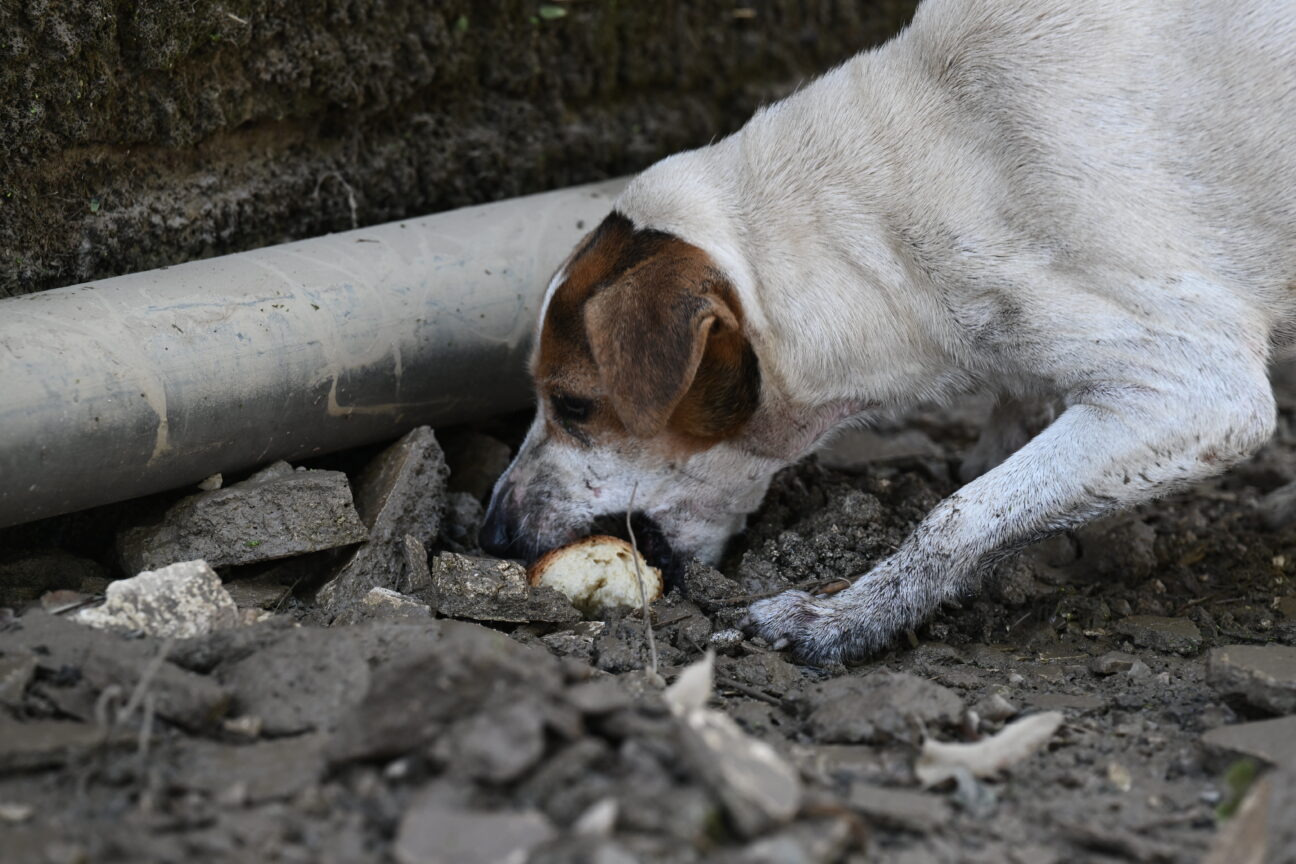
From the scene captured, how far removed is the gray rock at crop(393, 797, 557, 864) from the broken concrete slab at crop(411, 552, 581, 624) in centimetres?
146

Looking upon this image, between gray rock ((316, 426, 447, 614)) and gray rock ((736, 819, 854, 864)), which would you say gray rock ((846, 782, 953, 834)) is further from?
gray rock ((316, 426, 447, 614))

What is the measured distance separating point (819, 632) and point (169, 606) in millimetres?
1790

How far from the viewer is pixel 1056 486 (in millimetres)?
3605

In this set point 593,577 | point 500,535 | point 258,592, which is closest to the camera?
point 258,592

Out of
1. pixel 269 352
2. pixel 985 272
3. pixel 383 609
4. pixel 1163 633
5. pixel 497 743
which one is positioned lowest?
pixel 1163 633

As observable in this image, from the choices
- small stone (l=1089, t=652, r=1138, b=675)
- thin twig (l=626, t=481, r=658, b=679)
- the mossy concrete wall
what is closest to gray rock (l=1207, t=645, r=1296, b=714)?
small stone (l=1089, t=652, r=1138, b=675)

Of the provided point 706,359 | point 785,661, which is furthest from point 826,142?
point 785,661

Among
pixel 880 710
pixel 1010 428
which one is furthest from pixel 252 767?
pixel 1010 428

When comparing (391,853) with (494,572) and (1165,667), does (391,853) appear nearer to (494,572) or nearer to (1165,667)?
(494,572)

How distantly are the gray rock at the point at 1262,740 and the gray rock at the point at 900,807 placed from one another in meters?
0.71

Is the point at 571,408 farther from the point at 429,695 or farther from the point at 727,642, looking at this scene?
the point at 429,695

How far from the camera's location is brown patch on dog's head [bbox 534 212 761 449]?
3.55m

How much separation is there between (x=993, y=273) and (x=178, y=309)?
2383 mm

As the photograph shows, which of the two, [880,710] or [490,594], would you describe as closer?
[880,710]
